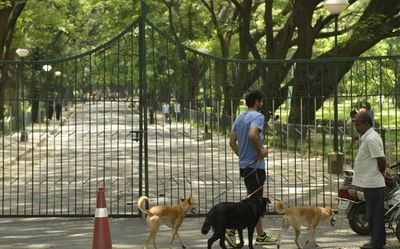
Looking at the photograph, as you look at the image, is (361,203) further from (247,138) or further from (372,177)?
(247,138)

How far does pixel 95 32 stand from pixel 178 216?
179 feet

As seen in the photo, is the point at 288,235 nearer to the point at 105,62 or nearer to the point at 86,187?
the point at 105,62

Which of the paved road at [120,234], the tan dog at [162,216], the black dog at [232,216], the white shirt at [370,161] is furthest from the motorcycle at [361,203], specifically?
the tan dog at [162,216]

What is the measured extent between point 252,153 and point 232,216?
1030 millimetres

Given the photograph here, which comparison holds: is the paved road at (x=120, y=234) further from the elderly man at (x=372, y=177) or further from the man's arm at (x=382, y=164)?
the man's arm at (x=382, y=164)

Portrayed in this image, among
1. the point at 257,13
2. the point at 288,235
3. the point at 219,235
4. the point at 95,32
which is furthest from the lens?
the point at 95,32

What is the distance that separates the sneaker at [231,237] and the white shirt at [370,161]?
1.71 meters

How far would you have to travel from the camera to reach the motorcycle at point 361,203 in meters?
9.81

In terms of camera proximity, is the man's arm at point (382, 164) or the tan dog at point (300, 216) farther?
the tan dog at point (300, 216)

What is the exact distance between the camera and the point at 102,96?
12289 millimetres

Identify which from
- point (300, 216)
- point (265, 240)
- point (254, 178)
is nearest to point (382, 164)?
point (300, 216)

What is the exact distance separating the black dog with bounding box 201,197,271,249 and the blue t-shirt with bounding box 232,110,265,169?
56 cm

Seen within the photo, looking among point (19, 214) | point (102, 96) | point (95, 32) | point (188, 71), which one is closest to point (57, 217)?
point (19, 214)

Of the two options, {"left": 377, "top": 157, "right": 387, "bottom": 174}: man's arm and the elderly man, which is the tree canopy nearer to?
the elderly man
